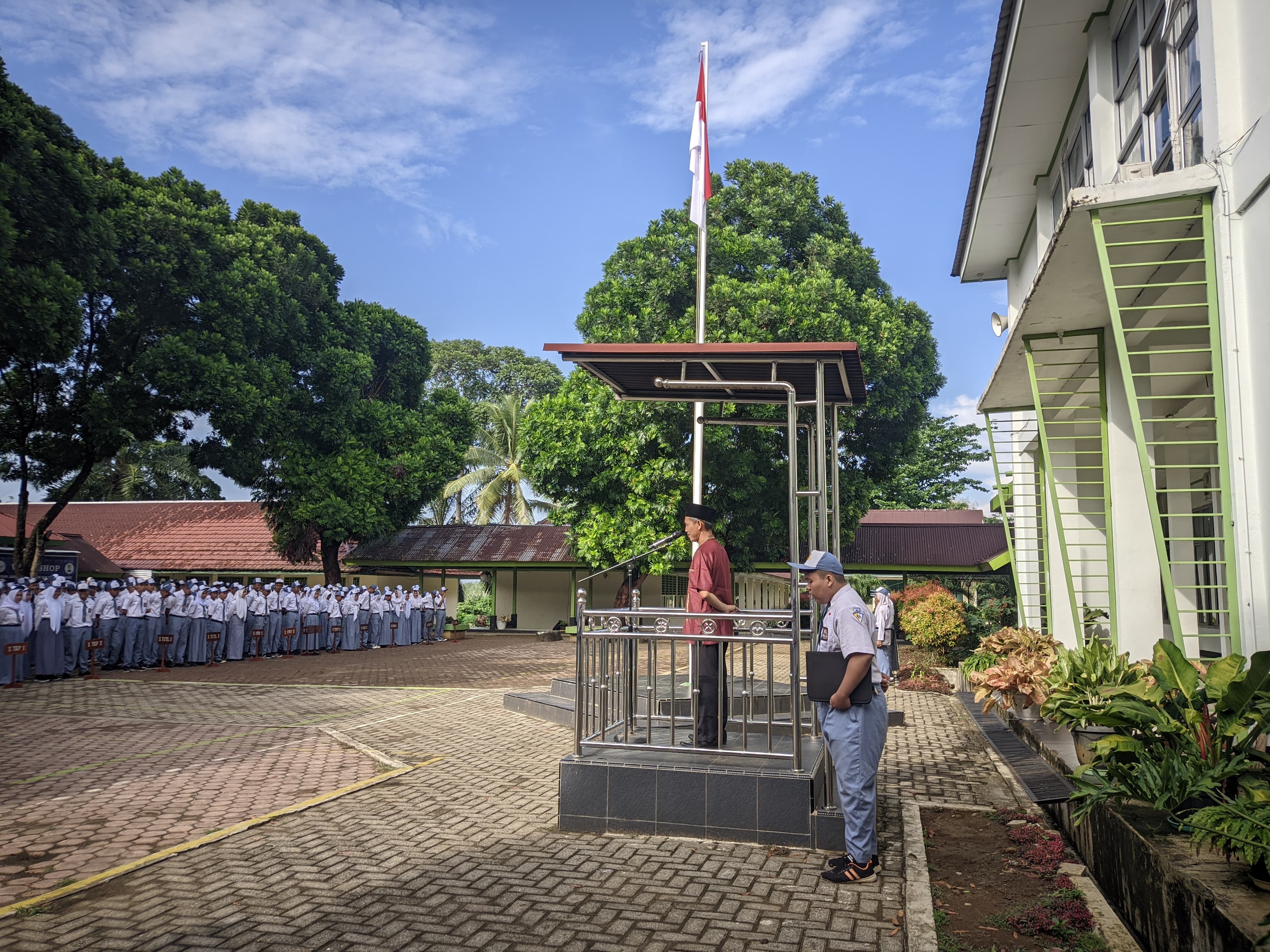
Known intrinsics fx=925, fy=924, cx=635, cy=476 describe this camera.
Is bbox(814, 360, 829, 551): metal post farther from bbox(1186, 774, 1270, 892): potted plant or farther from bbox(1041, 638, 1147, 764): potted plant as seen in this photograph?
bbox(1186, 774, 1270, 892): potted plant

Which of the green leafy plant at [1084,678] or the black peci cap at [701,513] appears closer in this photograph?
the green leafy plant at [1084,678]

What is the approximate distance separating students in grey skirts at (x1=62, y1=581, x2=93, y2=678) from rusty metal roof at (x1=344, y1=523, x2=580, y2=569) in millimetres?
15778

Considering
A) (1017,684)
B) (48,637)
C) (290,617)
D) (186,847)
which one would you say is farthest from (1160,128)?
(290,617)

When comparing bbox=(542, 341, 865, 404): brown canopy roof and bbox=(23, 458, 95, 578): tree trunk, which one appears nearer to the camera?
bbox=(542, 341, 865, 404): brown canopy roof

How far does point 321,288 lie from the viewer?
28953 millimetres

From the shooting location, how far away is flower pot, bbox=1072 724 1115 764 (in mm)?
6578

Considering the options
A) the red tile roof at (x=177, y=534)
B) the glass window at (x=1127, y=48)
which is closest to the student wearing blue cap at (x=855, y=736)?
the glass window at (x=1127, y=48)

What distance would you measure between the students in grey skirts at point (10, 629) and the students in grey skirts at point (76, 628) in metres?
1.00

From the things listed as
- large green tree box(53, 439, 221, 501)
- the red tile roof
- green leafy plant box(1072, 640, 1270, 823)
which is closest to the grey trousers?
green leafy plant box(1072, 640, 1270, 823)

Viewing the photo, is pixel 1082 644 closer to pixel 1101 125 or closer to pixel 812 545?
pixel 812 545

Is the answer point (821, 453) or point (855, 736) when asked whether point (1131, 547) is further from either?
point (855, 736)

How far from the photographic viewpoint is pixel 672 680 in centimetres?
672

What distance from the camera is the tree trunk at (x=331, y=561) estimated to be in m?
31.1

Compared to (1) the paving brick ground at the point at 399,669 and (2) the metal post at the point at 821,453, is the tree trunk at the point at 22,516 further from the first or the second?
(2) the metal post at the point at 821,453
